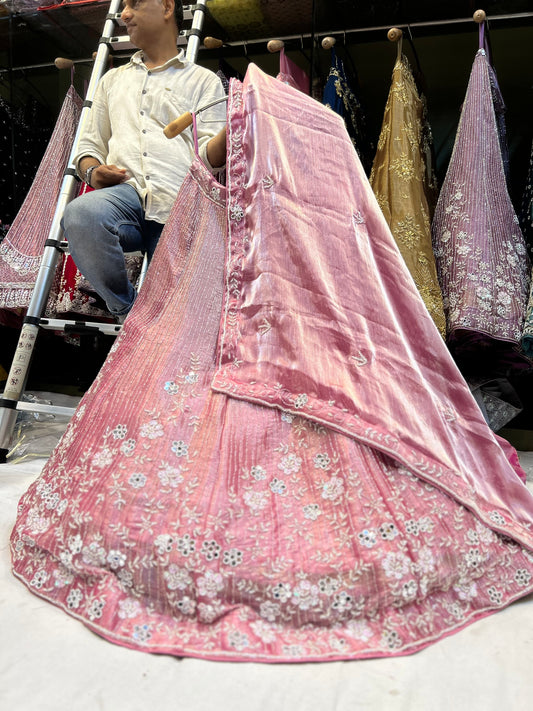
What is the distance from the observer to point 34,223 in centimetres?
Answer: 205

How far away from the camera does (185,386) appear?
98cm

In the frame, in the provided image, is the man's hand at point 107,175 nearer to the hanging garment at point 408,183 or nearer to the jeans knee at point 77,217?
the jeans knee at point 77,217

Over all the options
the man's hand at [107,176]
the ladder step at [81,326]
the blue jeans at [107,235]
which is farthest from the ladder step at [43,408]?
the man's hand at [107,176]

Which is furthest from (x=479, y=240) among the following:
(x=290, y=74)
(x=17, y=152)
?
(x=17, y=152)

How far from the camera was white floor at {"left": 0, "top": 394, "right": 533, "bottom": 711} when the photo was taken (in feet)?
2.14

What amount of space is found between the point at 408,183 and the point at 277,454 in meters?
1.15

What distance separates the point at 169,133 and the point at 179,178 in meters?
0.43

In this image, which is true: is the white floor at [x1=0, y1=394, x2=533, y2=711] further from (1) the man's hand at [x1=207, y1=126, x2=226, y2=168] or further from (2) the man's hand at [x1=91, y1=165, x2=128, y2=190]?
(2) the man's hand at [x1=91, y1=165, x2=128, y2=190]

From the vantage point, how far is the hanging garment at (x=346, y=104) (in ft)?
6.03

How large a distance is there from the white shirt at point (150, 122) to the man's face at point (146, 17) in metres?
0.07

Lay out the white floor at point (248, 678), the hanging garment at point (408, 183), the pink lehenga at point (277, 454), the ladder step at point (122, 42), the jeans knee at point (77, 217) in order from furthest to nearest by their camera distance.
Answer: the ladder step at point (122, 42) < the hanging garment at point (408, 183) < the jeans knee at point (77, 217) < the pink lehenga at point (277, 454) < the white floor at point (248, 678)

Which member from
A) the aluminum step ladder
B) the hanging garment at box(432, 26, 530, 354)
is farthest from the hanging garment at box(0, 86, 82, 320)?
the hanging garment at box(432, 26, 530, 354)

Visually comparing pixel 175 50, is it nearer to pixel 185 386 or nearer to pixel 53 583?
pixel 185 386

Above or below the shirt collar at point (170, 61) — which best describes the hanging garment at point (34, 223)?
below
